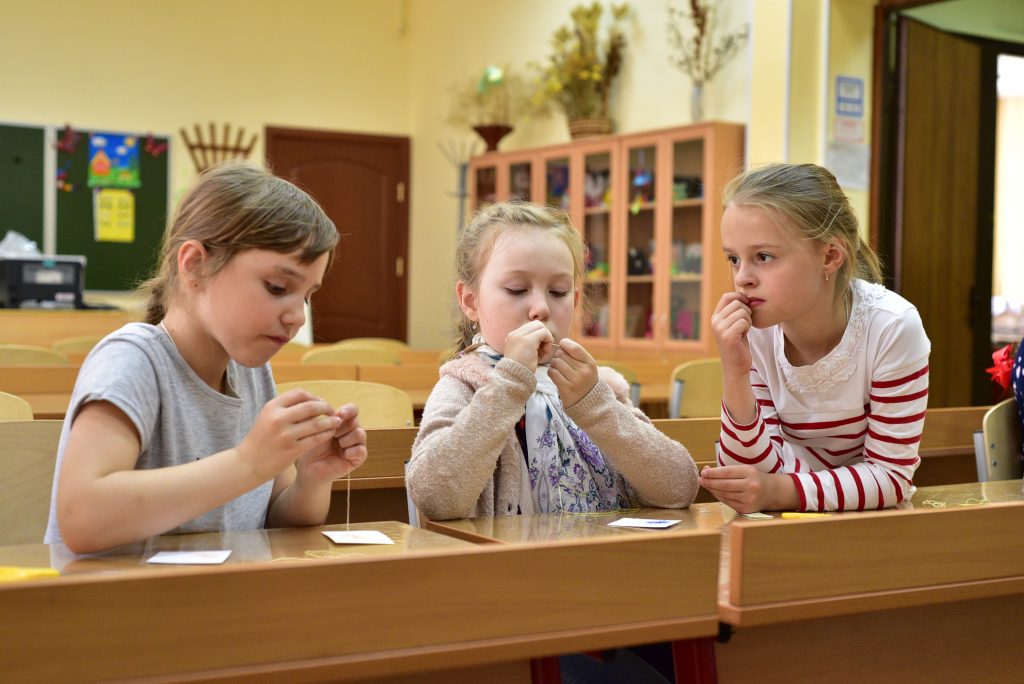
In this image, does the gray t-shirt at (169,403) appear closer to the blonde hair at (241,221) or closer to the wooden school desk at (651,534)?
the blonde hair at (241,221)

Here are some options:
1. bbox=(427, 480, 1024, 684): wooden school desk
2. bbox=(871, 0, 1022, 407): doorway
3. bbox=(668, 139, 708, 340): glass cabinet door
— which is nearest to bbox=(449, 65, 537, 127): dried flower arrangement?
bbox=(668, 139, 708, 340): glass cabinet door

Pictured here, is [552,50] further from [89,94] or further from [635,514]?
[635,514]

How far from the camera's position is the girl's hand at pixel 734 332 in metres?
1.67

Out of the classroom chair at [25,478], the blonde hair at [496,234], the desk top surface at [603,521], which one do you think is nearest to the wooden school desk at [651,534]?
the desk top surface at [603,521]

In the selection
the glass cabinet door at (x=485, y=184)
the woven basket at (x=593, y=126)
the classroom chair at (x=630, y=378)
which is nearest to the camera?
the classroom chair at (x=630, y=378)

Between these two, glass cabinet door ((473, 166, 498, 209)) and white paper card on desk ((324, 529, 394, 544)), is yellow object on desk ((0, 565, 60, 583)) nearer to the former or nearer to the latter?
white paper card on desk ((324, 529, 394, 544))

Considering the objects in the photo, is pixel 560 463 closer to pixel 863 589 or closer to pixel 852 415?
pixel 852 415

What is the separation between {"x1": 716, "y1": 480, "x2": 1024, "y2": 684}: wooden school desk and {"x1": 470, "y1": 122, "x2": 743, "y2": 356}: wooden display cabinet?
4.35m

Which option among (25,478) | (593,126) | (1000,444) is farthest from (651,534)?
(593,126)

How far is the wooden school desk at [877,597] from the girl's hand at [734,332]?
37cm

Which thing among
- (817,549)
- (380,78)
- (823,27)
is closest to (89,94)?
(380,78)

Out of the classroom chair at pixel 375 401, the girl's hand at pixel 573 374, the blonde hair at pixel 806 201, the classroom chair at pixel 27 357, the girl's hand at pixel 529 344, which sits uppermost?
the blonde hair at pixel 806 201

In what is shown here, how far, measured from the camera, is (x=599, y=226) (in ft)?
22.7

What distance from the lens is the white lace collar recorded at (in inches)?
66.7
